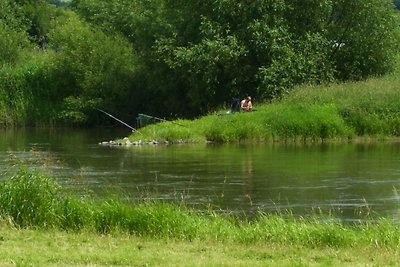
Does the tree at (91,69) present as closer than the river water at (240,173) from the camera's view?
No

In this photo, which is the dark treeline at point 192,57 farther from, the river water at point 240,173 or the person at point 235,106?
the river water at point 240,173

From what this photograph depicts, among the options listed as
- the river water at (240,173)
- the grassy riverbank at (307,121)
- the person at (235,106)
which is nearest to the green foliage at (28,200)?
the river water at (240,173)

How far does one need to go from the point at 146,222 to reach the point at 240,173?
14.1m

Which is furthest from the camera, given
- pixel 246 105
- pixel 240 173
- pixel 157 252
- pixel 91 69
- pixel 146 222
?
pixel 91 69

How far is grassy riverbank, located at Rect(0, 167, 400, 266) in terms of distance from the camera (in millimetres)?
12711

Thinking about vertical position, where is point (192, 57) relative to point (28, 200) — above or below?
above

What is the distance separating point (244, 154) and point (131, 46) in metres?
26.7

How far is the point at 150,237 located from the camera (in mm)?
15133

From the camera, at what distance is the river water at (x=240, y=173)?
22.0 m

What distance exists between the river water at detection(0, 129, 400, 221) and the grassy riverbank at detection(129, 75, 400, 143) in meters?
1.92

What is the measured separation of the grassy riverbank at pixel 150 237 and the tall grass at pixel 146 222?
2cm

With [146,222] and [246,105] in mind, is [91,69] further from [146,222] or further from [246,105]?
[146,222]

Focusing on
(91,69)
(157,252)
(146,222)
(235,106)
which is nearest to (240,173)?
(146,222)

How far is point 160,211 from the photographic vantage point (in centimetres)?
1577
